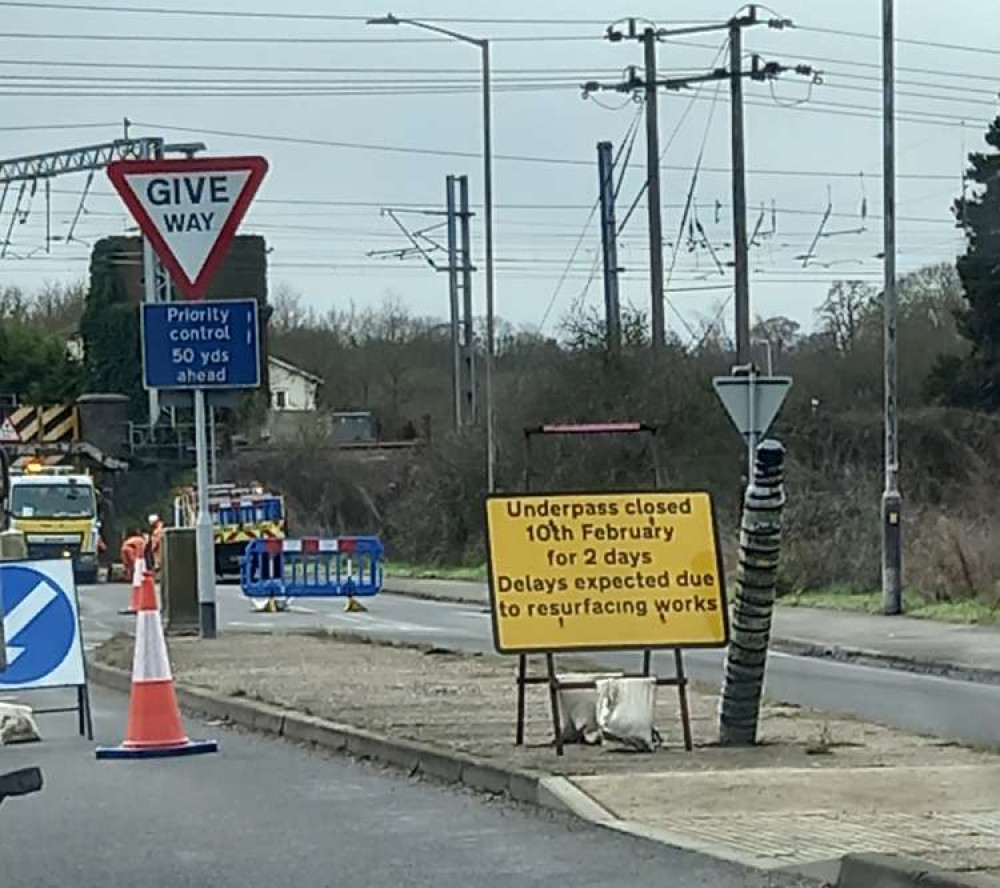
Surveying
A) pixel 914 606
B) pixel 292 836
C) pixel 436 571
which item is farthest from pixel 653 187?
pixel 292 836

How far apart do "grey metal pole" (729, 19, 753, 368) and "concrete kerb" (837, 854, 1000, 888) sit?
1122 inches

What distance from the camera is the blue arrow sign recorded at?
49.6 feet

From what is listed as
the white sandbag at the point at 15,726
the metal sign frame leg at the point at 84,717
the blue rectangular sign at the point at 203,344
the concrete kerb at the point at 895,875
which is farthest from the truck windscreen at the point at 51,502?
the concrete kerb at the point at 895,875

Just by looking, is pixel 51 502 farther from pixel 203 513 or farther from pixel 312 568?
pixel 203 513

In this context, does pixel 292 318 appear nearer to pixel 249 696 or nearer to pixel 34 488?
pixel 34 488

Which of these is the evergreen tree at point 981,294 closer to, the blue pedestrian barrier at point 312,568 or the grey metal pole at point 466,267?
the grey metal pole at point 466,267

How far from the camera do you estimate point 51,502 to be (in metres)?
50.8

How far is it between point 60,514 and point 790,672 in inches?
1260

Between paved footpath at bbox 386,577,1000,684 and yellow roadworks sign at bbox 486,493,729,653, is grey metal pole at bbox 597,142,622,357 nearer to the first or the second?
paved footpath at bbox 386,577,1000,684

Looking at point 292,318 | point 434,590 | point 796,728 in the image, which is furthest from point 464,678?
point 292,318

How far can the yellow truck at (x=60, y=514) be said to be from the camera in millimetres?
50250

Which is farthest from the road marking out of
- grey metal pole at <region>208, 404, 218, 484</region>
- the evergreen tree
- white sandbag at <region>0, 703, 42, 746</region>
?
the evergreen tree

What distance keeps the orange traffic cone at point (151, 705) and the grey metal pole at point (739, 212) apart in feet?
78.6

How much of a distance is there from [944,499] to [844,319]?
114ft
